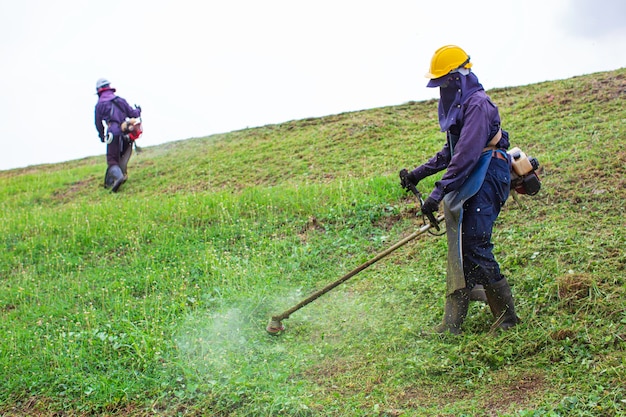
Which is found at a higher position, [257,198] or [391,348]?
[257,198]

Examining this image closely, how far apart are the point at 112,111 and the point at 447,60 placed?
8.32m

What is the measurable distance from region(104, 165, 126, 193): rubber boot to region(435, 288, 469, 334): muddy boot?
26.3 feet

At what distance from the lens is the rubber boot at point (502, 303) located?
465cm

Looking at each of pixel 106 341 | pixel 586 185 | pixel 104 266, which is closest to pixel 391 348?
pixel 106 341

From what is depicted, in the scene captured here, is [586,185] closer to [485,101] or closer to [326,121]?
[485,101]

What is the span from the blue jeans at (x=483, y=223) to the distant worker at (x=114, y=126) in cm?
823

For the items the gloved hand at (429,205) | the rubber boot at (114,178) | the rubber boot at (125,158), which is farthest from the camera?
the rubber boot at (125,158)

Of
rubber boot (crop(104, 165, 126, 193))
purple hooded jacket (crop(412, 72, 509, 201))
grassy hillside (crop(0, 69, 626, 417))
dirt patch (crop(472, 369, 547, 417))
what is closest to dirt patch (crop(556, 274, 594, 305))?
grassy hillside (crop(0, 69, 626, 417))

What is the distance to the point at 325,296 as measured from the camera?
607 centimetres

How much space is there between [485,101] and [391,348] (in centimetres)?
196

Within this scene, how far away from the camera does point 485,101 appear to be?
4.54 metres

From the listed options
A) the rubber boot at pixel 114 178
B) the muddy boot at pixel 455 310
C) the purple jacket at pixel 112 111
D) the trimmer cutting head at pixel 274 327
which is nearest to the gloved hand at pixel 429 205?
the muddy boot at pixel 455 310

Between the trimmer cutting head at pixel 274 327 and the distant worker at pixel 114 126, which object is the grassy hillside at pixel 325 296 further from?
the distant worker at pixel 114 126

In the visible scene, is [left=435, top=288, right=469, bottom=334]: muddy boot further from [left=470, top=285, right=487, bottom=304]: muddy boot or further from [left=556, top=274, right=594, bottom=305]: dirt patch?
[left=556, top=274, right=594, bottom=305]: dirt patch
